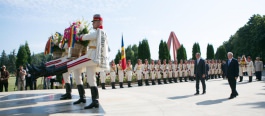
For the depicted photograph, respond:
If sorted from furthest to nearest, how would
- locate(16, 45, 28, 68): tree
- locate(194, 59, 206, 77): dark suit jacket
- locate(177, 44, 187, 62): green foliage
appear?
locate(16, 45, 28, 68): tree < locate(177, 44, 187, 62): green foliage < locate(194, 59, 206, 77): dark suit jacket

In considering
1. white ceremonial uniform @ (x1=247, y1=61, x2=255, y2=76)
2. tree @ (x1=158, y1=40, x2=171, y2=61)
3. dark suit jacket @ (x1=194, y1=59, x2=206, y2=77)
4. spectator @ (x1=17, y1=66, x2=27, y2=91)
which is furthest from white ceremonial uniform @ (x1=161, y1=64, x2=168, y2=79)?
tree @ (x1=158, y1=40, x2=171, y2=61)

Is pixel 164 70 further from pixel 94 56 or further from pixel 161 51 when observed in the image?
pixel 161 51

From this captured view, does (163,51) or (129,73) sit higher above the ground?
(163,51)

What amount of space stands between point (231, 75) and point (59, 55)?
20.4 feet

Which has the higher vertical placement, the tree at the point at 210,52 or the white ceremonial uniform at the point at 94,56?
the tree at the point at 210,52

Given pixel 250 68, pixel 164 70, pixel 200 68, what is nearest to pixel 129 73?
pixel 164 70

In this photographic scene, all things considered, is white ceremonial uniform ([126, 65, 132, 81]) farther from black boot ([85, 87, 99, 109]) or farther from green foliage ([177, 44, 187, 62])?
green foliage ([177, 44, 187, 62])

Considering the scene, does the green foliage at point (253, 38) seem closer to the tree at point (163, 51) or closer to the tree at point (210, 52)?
the tree at point (210, 52)

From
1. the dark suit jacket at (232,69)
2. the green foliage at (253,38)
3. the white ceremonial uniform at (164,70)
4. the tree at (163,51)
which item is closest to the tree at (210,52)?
the green foliage at (253,38)

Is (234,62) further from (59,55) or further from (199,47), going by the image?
(199,47)

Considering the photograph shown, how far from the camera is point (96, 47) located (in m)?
6.02

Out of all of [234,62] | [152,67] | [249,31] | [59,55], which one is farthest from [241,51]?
[59,55]

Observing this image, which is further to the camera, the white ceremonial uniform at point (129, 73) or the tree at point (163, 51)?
the tree at point (163, 51)

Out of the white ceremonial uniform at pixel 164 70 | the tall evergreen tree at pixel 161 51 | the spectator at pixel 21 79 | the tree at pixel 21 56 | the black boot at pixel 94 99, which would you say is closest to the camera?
the black boot at pixel 94 99
